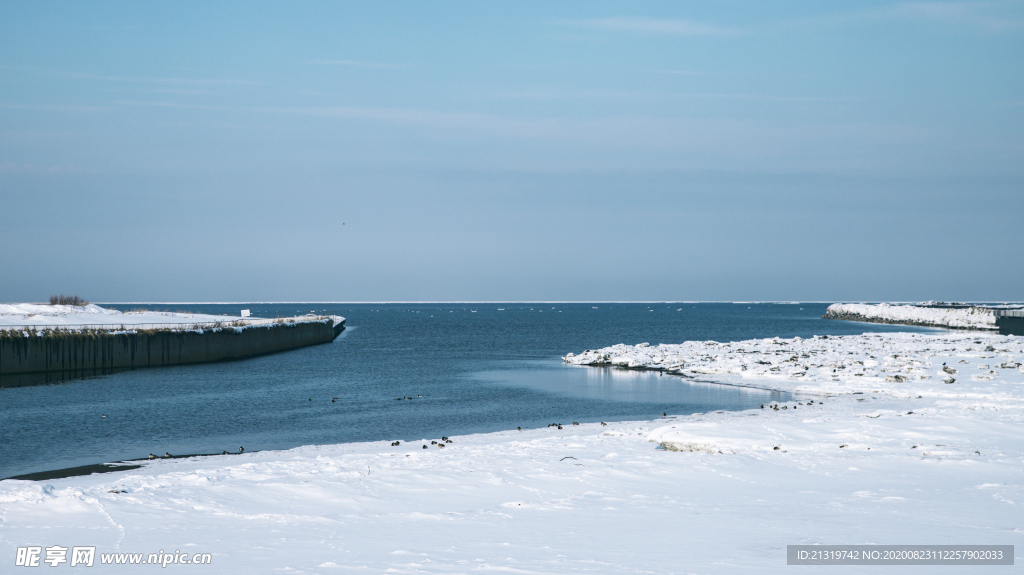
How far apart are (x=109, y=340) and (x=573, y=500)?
132 feet

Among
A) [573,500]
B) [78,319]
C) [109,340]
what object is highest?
[78,319]

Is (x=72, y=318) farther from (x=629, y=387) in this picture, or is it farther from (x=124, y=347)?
(x=629, y=387)

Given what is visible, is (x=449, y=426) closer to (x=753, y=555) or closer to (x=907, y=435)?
(x=907, y=435)

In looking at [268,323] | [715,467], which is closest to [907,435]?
[715,467]

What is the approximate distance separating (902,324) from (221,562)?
356ft

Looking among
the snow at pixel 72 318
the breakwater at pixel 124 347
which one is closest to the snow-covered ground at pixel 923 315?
the breakwater at pixel 124 347

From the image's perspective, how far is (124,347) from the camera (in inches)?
1711

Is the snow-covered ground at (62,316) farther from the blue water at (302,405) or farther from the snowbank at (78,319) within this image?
the blue water at (302,405)

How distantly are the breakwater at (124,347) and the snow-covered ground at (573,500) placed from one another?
28.5 metres

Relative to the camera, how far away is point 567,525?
904 cm

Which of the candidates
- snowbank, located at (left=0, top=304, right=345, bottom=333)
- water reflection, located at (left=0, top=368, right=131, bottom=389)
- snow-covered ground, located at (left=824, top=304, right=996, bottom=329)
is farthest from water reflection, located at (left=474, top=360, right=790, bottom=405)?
snow-covered ground, located at (left=824, top=304, right=996, bottom=329)

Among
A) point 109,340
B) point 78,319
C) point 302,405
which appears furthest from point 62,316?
point 302,405

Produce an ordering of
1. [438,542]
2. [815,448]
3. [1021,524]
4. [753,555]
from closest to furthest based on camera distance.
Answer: [753,555] → [438,542] → [1021,524] → [815,448]

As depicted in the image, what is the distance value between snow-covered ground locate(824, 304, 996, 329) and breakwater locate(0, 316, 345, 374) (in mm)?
66777
